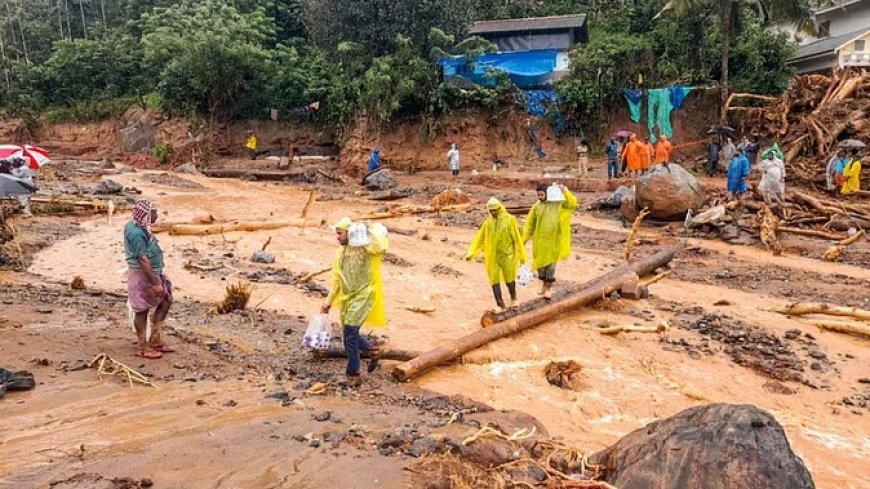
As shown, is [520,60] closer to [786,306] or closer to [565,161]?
[565,161]

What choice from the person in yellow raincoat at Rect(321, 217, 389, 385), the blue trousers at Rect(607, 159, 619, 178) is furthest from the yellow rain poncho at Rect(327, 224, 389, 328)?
the blue trousers at Rect(607, 159, 619, 178)

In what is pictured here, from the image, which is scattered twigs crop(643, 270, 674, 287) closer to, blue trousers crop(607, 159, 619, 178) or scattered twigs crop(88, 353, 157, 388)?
scattered twigs crop(88, 353, 157, 388)

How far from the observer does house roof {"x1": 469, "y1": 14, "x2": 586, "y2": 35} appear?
28938mm

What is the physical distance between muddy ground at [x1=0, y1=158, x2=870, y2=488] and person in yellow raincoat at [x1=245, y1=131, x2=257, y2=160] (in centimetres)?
1744

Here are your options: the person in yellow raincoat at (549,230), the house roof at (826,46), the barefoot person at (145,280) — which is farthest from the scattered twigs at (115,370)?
the house roof at (826,46)

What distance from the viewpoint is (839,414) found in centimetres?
685

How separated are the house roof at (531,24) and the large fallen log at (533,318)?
62.0ft

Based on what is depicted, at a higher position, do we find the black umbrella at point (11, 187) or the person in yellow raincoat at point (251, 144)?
the person in yellow raincoat at point (251, 144)

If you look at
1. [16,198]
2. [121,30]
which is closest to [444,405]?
[16,198]

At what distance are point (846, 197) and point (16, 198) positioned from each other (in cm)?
2063

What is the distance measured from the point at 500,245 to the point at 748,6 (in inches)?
761

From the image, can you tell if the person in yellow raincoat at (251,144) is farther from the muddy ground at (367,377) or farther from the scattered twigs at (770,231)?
the scattered twigs at (770,231)

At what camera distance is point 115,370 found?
6.41m

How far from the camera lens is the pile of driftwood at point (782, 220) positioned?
14.5 meters
